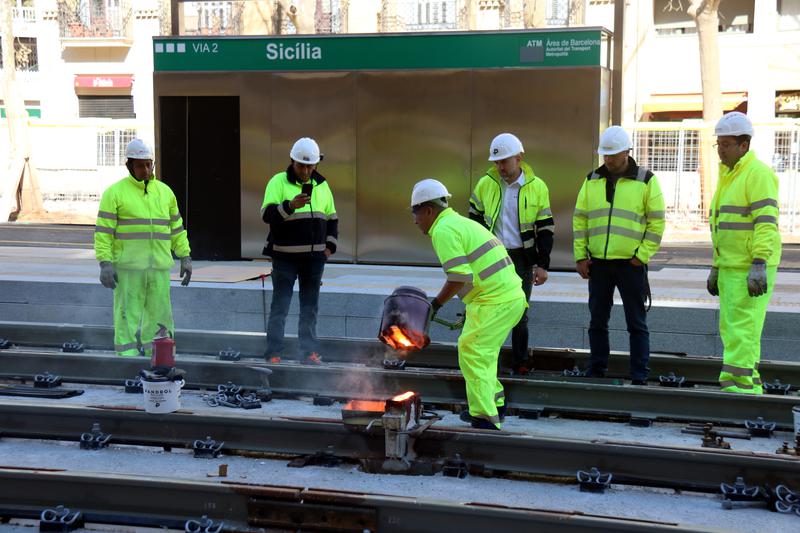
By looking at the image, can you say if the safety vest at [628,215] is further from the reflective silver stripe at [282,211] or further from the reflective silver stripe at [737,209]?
the reflective silver stripe at [282,211]

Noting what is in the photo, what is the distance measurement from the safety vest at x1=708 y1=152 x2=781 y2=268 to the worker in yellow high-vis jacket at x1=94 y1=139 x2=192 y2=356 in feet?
16.1

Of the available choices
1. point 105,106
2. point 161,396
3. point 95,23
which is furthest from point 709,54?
point 95,23

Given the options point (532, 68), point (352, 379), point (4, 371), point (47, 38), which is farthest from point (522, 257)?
point (47, 38)

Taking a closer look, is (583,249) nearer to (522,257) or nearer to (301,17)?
(522,257)

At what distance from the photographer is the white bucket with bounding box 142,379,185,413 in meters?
7.38

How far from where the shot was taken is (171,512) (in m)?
5.75

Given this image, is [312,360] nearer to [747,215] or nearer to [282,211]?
[282,211]

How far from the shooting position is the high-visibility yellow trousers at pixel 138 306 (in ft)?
31.7

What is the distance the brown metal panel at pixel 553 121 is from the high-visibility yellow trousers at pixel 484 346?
6.84 m

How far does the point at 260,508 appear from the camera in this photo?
5.65m

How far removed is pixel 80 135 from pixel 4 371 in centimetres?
2149

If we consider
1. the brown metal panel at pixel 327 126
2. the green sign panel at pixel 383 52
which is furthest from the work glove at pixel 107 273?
the green sign panel at pixel 383 52

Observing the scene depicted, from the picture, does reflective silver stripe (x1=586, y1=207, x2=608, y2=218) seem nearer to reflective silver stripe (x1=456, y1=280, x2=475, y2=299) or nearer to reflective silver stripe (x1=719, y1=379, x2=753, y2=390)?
reflective silver stripe (x1=719, y1=379, x2=753, y2=390)

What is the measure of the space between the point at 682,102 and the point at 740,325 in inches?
1097
